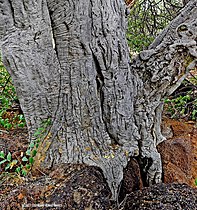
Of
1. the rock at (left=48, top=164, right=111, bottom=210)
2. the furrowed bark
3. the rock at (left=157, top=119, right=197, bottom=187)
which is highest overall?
the furrowed bark

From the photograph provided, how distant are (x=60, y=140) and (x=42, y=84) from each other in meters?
0.38

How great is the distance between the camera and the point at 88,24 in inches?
65.8

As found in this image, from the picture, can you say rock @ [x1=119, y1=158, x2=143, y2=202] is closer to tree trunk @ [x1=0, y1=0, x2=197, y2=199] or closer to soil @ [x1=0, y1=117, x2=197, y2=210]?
tree trunk @ [x1=0, y1=0, x2=197, y2=199]

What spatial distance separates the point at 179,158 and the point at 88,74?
3.51 ft

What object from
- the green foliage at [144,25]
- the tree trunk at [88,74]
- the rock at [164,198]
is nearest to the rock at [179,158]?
the tree trunk at [88,74]

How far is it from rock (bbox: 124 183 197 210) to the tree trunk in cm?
23

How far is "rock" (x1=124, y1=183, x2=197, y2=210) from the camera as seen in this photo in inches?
58.1

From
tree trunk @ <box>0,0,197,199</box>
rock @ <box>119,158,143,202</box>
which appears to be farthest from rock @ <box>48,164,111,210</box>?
rock @ <box>119,158,143,202</box>

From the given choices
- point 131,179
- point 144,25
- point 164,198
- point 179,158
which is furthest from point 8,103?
point 144,25

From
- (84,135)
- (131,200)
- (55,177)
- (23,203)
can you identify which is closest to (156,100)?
(84,135)

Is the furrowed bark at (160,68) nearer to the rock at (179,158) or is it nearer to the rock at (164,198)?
the rock at (179,158)

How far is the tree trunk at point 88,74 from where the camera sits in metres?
1.60

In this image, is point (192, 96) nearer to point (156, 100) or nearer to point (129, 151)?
point (156, 100)

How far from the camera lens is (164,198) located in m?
1.53
